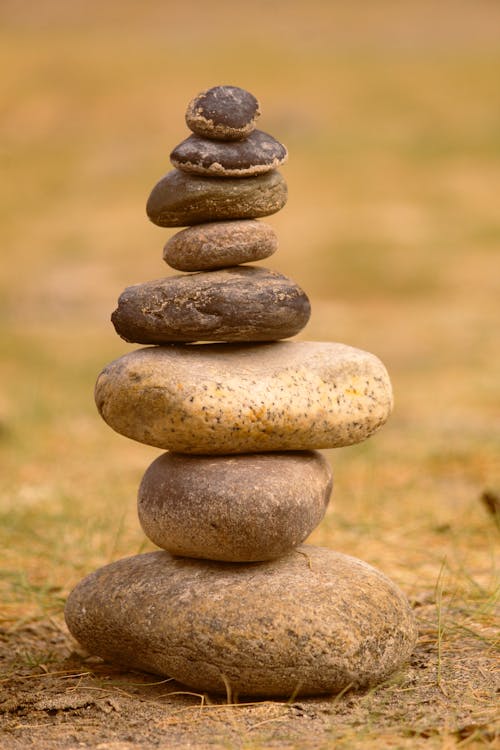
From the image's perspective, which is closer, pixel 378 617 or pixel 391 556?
pixel 378 617

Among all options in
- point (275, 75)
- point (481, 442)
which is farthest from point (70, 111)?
point (481, 442)

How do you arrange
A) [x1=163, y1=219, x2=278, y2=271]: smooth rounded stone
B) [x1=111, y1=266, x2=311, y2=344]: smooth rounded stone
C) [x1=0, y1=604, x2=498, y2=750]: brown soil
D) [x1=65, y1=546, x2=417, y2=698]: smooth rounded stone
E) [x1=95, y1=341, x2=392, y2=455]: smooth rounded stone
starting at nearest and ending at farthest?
[x1=0, y1=604, x2=498, y2=750]: brown soil
[x1=65, y1=546, x2=417, y2=698]: smooth rounded stone
[x1=95, y1=341, x2=392, y2=455]: smooth rounded stone
[x1=111, y1=266, x2=311, y2=344]: smooth rounded stone
[x1=163, y1=219, x2=278, y2=271]: smooth rounded stone

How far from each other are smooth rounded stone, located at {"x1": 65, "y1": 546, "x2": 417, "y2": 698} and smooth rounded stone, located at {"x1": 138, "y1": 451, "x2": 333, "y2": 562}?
15cm

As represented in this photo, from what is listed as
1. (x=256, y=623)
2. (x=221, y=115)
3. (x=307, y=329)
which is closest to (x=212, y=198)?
(x=221, y=115)

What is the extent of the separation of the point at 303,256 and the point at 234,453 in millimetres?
14743

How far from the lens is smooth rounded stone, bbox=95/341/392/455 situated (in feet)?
14.5

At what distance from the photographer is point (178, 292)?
4.57m

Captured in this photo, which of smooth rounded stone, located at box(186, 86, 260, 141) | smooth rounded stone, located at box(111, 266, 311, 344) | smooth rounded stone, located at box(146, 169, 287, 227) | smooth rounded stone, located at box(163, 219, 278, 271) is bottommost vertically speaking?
smooth rounded stone, located at box(111, 266, 311, 344)

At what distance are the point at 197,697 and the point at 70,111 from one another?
89.0ft

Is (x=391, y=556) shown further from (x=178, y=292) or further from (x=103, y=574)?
(x=178, y=292)

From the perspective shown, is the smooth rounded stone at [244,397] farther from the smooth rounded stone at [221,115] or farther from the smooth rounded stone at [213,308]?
the smooth rounded stone at [221,115]

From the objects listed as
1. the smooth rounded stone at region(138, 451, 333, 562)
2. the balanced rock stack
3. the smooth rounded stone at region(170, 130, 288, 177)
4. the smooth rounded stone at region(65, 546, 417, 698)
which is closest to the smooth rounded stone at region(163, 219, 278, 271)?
the balanced rock stack

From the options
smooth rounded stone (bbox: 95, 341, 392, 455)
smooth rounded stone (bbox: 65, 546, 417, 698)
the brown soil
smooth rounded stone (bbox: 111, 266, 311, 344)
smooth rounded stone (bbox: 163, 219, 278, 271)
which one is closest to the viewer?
the brown soil

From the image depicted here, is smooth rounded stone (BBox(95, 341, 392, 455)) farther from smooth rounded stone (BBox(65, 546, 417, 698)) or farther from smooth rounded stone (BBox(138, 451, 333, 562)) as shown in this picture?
smooth rounded stone (BBox(65, 546, 417, 698))
